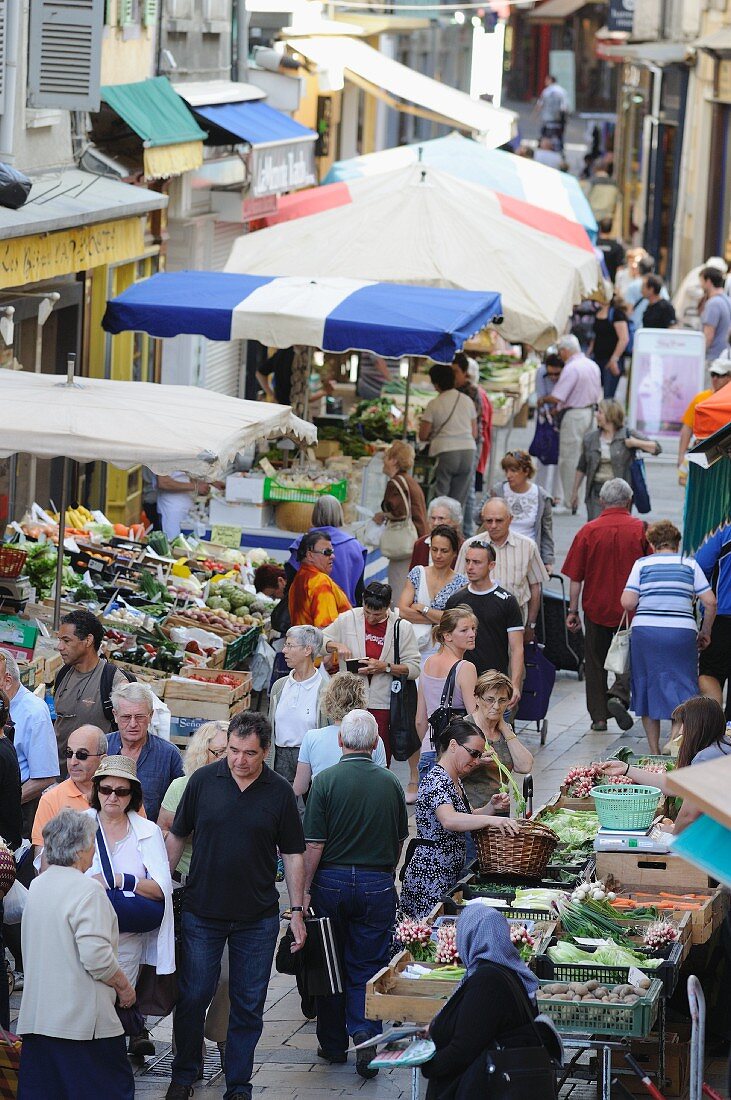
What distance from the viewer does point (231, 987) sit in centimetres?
809

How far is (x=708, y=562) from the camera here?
40.6 feet

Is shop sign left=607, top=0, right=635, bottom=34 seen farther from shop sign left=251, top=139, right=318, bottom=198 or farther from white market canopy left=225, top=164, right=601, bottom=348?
white market canopy left=225, top=164, right=601, bottom=348

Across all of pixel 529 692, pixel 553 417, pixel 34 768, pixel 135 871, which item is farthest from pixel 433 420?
pixel 135 871

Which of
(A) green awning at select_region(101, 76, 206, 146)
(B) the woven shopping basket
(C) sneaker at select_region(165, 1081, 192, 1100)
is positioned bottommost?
(C) sneaker at select_region(165, 1081, 192, 1100)

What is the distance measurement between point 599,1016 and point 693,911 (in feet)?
3.96

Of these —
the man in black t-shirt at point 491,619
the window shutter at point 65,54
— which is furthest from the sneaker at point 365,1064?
the window shutter at point 65,54

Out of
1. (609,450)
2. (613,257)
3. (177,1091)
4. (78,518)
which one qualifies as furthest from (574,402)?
(177,1091)

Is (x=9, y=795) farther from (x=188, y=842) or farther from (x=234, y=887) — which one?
(x=234, y=887)

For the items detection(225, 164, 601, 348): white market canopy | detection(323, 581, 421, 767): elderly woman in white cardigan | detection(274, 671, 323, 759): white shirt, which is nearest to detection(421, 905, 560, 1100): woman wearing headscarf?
detection(274, 671, 323, 759): white shirt

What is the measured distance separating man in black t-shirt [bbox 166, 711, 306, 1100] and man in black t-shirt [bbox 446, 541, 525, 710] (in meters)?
3.91

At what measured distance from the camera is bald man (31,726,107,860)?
8062mm

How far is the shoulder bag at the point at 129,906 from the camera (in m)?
7.53

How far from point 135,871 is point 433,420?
430 inches

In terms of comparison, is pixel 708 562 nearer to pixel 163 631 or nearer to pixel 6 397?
pixel 163 631
